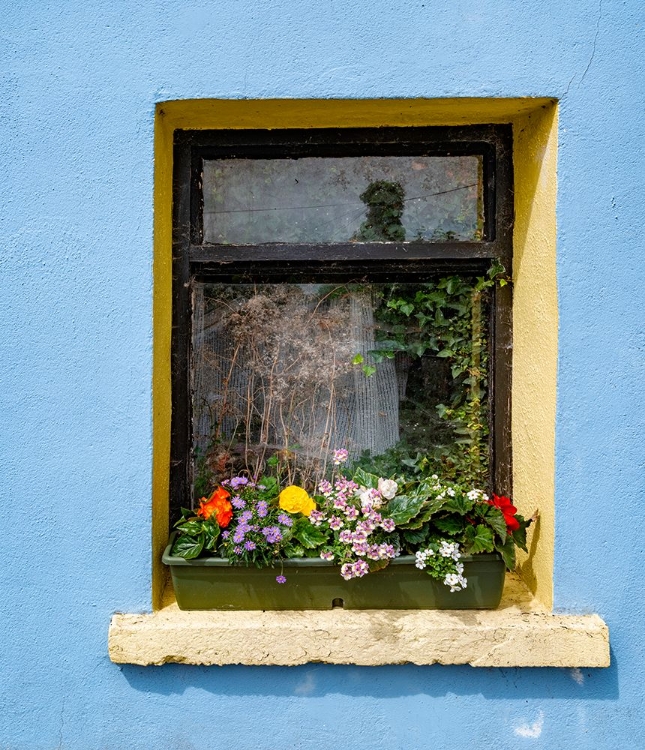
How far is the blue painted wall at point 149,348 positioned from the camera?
2023 millimetres

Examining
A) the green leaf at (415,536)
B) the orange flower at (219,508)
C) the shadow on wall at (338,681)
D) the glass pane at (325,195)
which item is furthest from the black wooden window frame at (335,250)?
the shadow on wall at (338,681)

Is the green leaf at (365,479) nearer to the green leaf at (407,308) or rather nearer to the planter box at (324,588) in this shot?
the planter box at (324,588)

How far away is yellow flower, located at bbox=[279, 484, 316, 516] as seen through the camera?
214cm

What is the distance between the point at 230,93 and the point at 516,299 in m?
1.18

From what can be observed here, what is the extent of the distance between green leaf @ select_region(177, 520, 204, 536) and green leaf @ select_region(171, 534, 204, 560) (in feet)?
0.05

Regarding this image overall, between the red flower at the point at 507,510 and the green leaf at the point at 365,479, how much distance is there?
38 centimetres

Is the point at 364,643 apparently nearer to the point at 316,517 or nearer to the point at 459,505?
the point at 316,517

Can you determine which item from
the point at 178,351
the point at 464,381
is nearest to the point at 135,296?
the point at 178,351

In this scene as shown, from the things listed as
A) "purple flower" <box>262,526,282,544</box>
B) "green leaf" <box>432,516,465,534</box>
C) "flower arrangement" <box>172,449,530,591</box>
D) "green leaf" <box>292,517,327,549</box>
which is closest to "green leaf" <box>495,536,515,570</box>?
"flower arrangement" <box>172,449,530,591</box>

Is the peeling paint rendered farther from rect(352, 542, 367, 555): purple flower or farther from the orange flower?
the orange flower

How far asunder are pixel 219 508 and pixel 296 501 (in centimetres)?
25

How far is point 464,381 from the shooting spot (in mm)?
2385

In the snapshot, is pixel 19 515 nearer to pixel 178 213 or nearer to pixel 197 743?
pixel 197 743

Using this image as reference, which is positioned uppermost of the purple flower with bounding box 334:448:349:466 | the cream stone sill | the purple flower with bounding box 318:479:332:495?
the purple flower with bounding box 334:448:349:466
